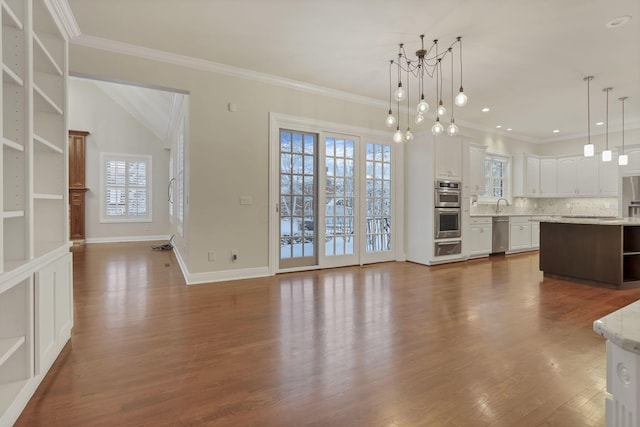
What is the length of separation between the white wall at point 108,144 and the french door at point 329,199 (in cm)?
584

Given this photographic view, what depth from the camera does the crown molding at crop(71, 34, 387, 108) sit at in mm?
3537

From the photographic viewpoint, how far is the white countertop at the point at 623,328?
654 mm

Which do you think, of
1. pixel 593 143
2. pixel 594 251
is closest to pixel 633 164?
pixel 593 143

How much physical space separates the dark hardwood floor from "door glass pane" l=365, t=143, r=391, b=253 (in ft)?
5.66

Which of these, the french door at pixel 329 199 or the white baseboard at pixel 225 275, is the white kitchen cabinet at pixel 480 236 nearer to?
the french door at pixel 329 199

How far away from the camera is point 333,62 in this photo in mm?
4031

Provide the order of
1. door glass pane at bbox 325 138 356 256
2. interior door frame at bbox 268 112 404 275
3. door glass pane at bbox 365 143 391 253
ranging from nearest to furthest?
interior door frame at bbox 268 112 404 275 < door glass pane at bbox 325 138 356 256 < door glass pane at bbox 365 143 391 253

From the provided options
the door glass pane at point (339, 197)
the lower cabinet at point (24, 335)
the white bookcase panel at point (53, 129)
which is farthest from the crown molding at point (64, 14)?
the door glass pane at point (339, 197)

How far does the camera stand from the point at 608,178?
7.12 metres

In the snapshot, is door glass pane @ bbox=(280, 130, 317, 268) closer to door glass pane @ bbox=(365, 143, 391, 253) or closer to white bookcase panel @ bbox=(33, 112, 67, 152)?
door glass pane @ bbox=(365, 143, 391, 253)

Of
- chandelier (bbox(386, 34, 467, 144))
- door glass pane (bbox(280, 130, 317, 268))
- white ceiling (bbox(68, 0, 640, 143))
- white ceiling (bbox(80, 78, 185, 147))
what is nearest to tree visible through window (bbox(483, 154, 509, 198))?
white ceiling (bbox(68, 0, 640, 143))

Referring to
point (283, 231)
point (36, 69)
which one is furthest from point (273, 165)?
point (36, 69)

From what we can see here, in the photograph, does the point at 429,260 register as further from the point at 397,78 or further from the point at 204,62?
the point at 204,62

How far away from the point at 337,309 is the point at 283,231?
1.90 meters
